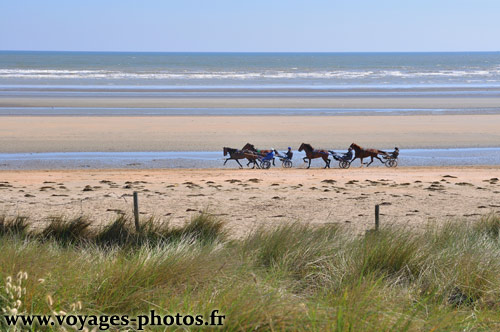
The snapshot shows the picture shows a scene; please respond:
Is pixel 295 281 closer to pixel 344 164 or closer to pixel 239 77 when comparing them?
pixel 344 164

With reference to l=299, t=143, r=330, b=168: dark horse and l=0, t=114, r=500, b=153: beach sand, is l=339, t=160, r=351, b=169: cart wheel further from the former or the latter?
l=0, t=114, r=500, b=153: beach sand

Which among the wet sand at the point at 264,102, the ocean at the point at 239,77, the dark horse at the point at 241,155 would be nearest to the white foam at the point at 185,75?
the ocean at the point at 239,77

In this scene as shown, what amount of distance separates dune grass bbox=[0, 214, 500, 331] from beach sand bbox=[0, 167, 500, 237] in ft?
7.77

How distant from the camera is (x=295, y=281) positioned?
5180 millimetres

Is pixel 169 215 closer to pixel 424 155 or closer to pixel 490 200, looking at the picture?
pixel 490 200

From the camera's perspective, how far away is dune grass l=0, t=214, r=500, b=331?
402 cm

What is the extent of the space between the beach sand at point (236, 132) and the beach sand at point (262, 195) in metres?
4.68

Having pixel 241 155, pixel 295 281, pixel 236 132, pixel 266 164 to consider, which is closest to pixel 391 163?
pixel 266 164

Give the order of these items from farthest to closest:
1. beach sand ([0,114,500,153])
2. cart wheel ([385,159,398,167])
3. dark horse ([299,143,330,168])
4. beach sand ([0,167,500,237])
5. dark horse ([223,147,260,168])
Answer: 1. beach sand ([0,114,500,153])
2. cart wheel ([385,159,398,167])
3. dark horse ([299,143,330,168])
4. dark horse ([223,147,260,168])
5. beach sand ([0,167,500,237])

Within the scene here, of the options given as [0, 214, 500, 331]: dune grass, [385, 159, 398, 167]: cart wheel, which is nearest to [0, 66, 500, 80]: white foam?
[385, 159, 398, 167]: cart wheel

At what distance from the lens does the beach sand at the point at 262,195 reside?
10.0 m

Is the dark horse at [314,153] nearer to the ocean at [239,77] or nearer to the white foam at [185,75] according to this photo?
the ocean at [239,77]

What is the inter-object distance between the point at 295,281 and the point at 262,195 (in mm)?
7088

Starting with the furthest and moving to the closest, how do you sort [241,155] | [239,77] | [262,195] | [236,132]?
[239,77], [236,132], [241,155], [262,195]
